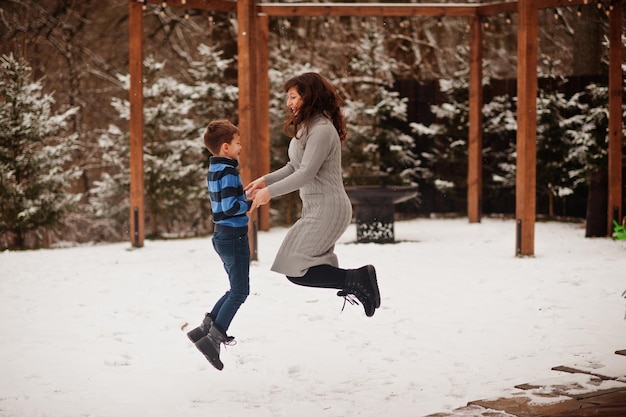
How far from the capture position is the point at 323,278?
496 cm

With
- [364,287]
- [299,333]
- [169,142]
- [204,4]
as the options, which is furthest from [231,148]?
[169,142]

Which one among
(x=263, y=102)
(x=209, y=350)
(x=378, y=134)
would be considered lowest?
(x=209, y=350)

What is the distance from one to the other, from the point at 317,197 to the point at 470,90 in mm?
9204

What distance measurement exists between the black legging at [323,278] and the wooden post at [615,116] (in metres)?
7.80

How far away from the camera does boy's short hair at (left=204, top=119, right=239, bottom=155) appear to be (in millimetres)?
5000

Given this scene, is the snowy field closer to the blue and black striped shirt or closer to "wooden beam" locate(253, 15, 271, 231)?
the blue and black striped shirt

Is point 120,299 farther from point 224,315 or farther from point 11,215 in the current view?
point 11,215

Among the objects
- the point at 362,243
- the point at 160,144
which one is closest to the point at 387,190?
the point at 362,243

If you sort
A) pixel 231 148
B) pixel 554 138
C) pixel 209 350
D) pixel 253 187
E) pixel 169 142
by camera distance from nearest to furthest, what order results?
pixel 253 187 → pixel 231 148 → pixel 209 350 → pixel 169 142 → pixel 554 138

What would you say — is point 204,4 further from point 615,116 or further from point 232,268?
point 232,268

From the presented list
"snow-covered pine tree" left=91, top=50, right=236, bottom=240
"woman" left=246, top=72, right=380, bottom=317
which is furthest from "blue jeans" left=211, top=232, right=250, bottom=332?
"snow-covered pine tree" left=91, top=50, right=236, bottom=240

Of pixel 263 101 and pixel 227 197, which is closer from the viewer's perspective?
pixel 227 197

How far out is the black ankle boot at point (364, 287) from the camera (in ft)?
16.5

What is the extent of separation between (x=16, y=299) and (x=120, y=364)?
279 centimetres
